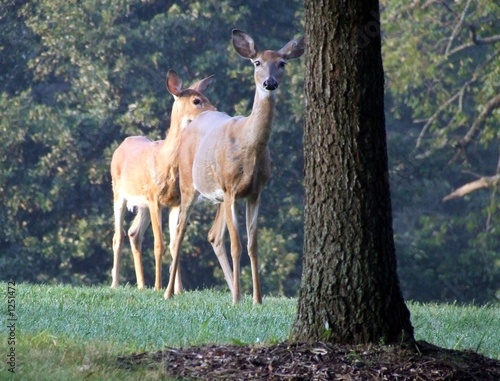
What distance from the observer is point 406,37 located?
21.2 metres

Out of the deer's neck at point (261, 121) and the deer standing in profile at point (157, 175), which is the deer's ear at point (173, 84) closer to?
the deer standing in profile at point (157, 175)

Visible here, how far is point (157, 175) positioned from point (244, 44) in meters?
2.31

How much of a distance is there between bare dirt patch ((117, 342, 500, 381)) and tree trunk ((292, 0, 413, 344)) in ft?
0.56

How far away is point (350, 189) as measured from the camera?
6523mm

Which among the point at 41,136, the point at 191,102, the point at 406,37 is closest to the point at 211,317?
the point at 191,102

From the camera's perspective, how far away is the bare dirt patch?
20.1 feet

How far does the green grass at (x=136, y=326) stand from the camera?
6199 millimetres

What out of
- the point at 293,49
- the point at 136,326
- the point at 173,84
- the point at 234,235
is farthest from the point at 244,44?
the point at 136,326

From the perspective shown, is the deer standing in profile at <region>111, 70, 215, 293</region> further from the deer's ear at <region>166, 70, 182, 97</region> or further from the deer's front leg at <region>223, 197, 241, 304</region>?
the deer's front leg at <region>223, 197, 241, 304</region>

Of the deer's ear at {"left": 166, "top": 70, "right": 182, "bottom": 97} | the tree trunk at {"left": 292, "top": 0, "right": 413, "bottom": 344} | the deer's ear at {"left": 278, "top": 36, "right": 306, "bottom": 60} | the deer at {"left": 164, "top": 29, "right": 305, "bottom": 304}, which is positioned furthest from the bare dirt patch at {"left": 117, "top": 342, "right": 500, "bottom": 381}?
the deer's ear at {"left": 166, "top": 70, "right": 182, "bottom": 97}

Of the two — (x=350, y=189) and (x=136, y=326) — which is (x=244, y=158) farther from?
(x=350, y=189)

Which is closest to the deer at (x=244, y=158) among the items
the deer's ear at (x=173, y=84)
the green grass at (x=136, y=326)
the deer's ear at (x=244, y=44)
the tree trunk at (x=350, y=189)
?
the deer's ear at (x=244, y=44)

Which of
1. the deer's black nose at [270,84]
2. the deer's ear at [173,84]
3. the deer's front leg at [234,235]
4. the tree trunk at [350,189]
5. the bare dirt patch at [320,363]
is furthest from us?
the deer's ear at [173,84]

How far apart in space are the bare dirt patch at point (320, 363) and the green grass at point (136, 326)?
0.23 m
